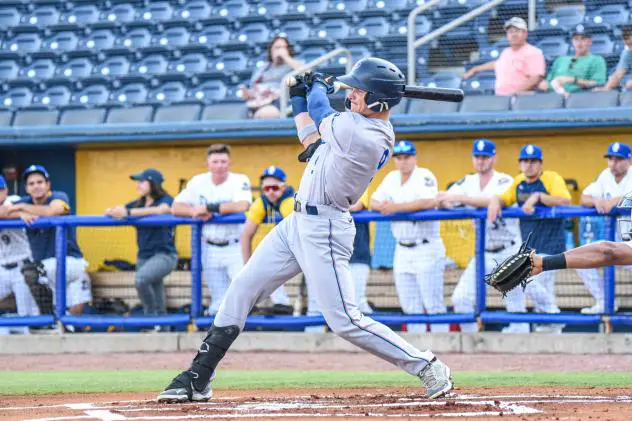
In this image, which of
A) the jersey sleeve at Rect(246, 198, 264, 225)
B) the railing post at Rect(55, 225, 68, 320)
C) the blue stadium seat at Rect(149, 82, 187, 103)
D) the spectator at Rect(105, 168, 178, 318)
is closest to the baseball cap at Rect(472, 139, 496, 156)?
the jersey sleeve at Rect(246, 198, 264, 225)

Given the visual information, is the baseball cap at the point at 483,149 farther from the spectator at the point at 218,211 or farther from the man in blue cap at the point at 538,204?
the spectator at the point at 218,211

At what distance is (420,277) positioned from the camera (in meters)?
9.35

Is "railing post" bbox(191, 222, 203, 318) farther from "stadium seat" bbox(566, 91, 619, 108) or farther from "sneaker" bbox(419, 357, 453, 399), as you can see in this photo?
"sneaker" bbox(419, 357, 453, 399)

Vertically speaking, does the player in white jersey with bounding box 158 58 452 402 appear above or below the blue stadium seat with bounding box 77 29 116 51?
below

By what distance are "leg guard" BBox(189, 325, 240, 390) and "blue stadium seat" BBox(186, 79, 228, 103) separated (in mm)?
7553

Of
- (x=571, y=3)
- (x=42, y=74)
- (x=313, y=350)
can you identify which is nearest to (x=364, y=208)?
(x=313, y=350)

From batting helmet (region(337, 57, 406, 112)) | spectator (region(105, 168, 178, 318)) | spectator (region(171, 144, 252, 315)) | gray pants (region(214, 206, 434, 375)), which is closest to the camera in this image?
batting helmet (region(337, 57, 406, 112))

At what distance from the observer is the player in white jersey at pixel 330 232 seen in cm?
534

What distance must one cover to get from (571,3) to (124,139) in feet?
15.0

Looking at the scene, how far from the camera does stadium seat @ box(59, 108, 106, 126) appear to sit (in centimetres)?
1223

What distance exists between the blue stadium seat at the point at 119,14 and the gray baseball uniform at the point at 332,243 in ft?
30.9

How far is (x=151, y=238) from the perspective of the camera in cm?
976

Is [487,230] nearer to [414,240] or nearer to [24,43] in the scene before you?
[414,240]

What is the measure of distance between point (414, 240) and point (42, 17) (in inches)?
289
